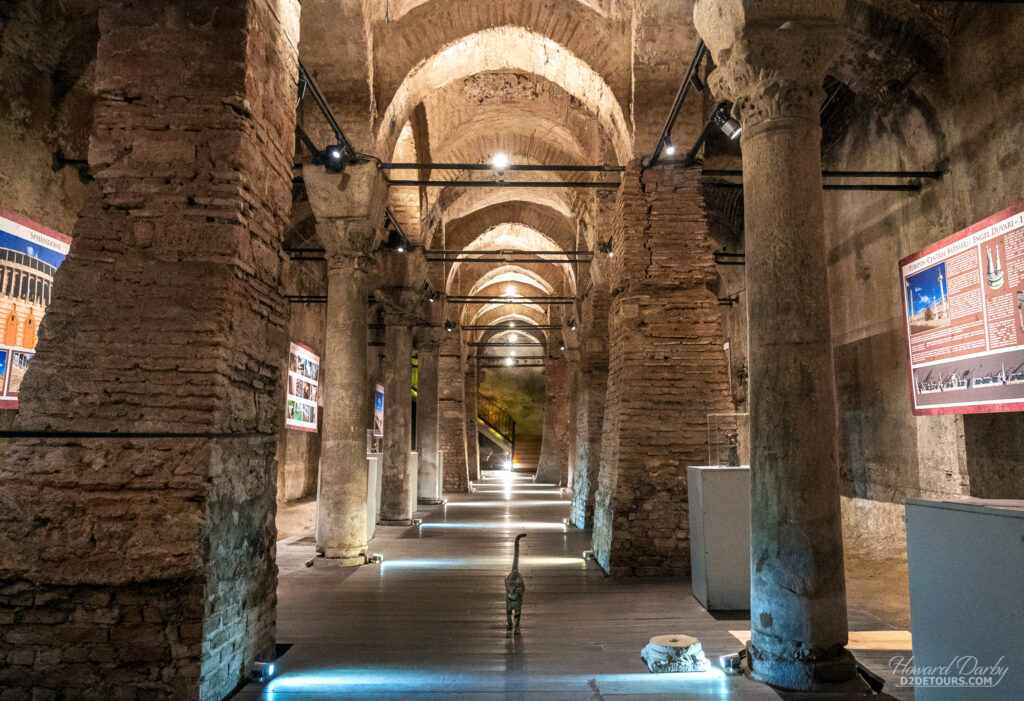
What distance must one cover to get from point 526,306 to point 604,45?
62.3ft

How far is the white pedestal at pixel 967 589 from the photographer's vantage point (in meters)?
2.36

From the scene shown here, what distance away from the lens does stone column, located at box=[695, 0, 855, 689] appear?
151 inches

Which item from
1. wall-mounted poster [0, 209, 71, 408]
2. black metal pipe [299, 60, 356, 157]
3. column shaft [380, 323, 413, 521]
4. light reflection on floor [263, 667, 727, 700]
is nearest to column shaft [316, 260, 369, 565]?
black metal pipe [299, 60, 356, 157]

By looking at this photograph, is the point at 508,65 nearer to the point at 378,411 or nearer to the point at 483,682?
the point at 483,682

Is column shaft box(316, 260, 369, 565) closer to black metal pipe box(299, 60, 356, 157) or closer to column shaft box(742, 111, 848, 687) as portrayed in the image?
black metal pipe box(299, 60, 356, 157)

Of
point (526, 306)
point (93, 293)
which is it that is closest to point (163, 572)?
point (93, 293)

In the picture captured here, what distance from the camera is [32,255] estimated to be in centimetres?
715

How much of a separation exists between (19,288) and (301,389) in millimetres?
6451

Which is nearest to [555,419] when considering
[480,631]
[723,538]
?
[723,538]

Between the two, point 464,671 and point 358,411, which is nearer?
point 464,671

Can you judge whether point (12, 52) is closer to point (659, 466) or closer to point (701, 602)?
point (659, 466)

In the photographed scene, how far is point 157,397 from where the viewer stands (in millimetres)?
3598

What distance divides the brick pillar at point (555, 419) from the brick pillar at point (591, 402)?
10751mm

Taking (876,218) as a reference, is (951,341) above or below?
below
